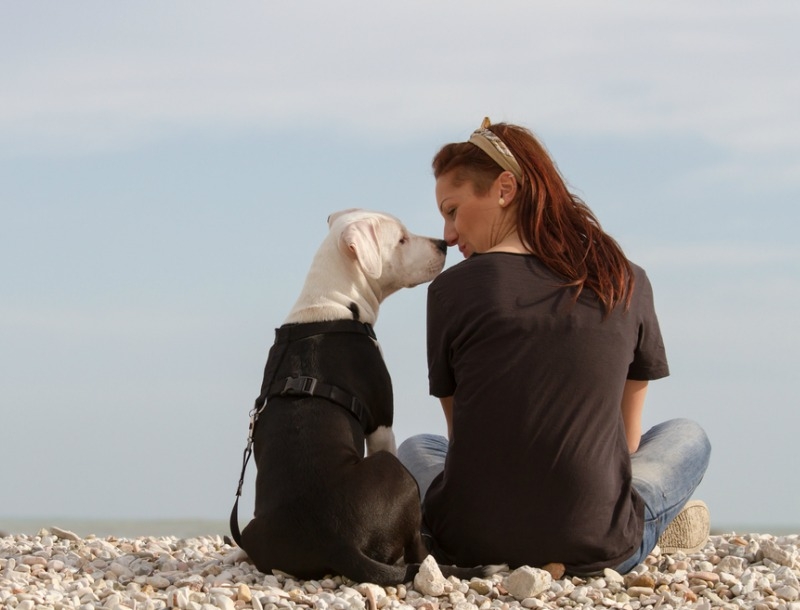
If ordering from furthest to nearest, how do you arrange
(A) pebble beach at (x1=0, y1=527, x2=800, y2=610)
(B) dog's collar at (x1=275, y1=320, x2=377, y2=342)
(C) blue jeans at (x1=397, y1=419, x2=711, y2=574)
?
(C) blue jeans at (x1=397, y1=419, x2=711, y2=574)
(B) dog's collar at (x1=275, y1=320, x2=377, y2=342)
(A) pebble beach at (x1=0, y1=527, x2=800, y2=610)

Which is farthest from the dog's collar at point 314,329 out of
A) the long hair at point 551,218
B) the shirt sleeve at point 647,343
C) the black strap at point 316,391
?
the shirt sleeve at point 647,343

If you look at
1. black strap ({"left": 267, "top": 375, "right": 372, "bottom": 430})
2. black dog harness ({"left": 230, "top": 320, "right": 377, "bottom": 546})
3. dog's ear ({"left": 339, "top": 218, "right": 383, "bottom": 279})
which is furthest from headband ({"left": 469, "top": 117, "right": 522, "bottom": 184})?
black strap ({"left": 267, "top": 375, "right": 372, "bottom": 430})

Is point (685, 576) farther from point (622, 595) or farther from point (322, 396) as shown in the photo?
point (322, 396)

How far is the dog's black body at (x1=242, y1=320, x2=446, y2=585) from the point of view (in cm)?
421

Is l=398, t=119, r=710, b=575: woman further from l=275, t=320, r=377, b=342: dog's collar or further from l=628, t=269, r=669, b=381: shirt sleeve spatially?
l=275, t=320, r=377, b=342: dog's collar

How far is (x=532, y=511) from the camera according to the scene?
174 inches

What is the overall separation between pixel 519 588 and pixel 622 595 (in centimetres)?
52

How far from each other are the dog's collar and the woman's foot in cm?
206

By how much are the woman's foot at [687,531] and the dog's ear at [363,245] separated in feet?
6.91

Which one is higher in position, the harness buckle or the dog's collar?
the dog's collar

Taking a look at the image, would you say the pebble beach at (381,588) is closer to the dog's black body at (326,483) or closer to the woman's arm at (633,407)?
the dog's black body at (326,483)

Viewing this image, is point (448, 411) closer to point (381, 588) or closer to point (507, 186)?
point (381, 588)

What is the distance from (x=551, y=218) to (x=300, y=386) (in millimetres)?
1363

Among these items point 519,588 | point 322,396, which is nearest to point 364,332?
point 322,396
